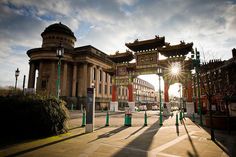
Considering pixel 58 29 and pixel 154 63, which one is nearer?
pixel 154 63

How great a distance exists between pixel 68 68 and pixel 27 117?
41673 mm

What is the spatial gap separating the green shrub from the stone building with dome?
3255cm

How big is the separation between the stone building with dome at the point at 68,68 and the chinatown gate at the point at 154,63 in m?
5.16

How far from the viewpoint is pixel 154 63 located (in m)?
32.9

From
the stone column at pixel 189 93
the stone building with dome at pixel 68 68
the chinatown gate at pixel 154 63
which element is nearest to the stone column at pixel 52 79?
the stone building with dome at pixel 68 68

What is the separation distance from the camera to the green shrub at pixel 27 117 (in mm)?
8086

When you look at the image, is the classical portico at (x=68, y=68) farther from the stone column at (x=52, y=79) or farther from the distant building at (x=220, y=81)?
the distant building at (x=220, y=81)

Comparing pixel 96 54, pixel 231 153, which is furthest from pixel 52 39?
pixel 231 153

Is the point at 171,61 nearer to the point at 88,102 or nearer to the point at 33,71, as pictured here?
the point at 88,102

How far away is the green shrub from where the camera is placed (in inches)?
318

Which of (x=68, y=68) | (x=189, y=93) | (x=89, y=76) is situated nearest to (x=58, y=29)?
(x=68, y=68)

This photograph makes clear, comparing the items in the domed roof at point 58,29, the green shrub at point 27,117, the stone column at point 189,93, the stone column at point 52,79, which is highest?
the domed roof at point 58,29

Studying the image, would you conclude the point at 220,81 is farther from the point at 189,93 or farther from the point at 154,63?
the point at 154,63

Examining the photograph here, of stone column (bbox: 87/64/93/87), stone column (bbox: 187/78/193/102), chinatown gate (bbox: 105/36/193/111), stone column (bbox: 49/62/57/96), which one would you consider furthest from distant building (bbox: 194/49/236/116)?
stone column (bbox: 49/62/57/96)
